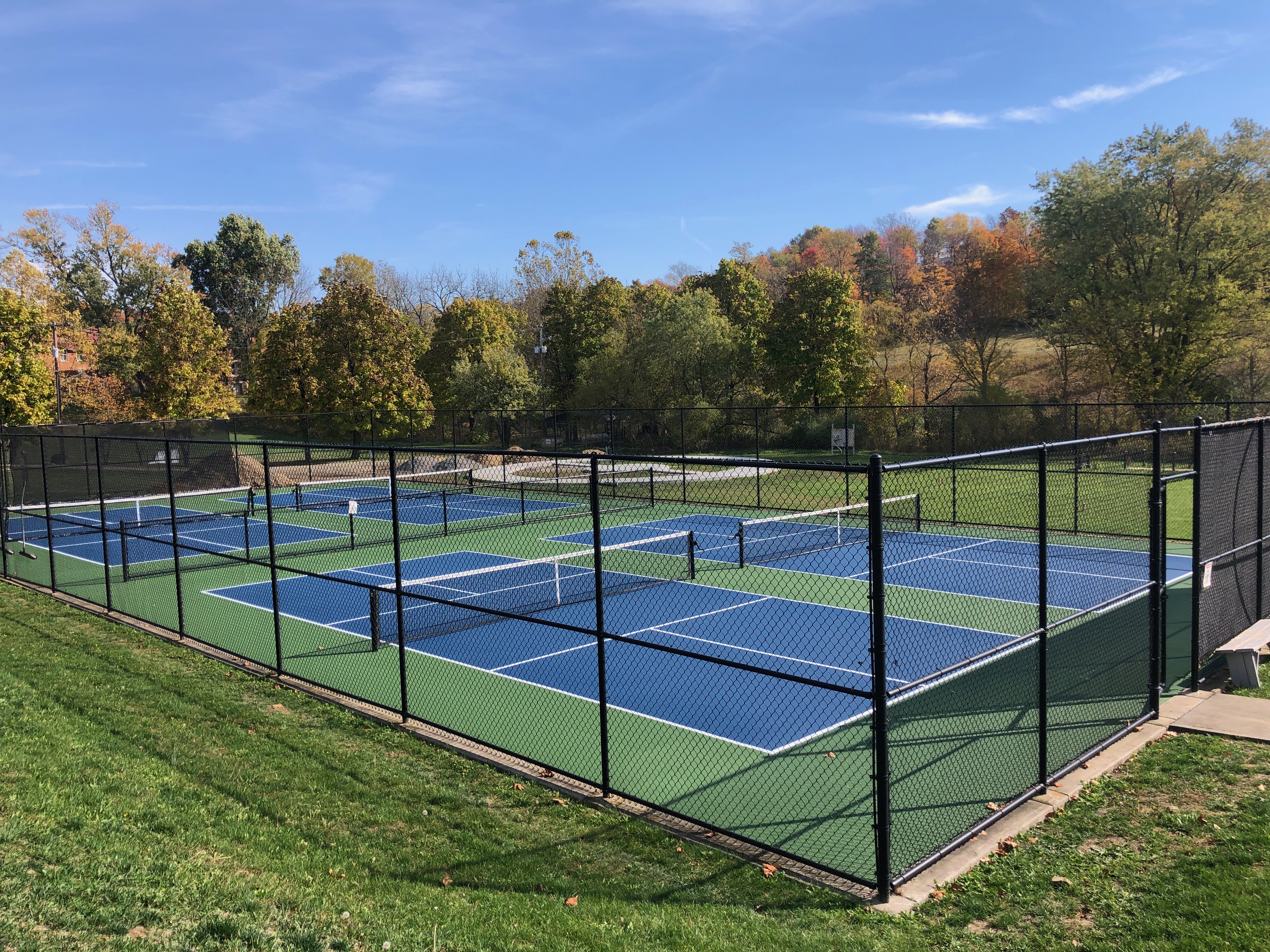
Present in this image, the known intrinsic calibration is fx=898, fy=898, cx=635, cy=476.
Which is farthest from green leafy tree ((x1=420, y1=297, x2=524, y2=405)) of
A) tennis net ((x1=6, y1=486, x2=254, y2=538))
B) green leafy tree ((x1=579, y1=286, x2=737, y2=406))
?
tennis net ((x1=6, y1=486, x2=254, y2=538))

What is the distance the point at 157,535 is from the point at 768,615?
57.9 ft

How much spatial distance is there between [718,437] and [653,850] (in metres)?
32.4

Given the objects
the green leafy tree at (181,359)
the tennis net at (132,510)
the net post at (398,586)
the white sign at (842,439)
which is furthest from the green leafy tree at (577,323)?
the net post at (398,586)

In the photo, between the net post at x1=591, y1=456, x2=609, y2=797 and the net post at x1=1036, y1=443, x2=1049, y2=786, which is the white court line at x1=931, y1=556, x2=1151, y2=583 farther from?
the net post at x1=591, y1=456, x2=609, y2=797

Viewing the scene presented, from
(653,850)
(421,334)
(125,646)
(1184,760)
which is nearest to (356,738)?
(653,850)

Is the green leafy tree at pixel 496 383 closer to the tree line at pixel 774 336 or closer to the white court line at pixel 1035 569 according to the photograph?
the tree line at pixel 774 336

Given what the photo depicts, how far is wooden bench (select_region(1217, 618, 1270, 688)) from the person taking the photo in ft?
30.2

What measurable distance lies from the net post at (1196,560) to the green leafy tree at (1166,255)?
33.4 metres

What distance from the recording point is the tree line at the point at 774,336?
37.8 metres

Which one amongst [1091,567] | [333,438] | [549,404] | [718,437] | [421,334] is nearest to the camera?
[1091,567]

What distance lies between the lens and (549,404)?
5309 centimetres

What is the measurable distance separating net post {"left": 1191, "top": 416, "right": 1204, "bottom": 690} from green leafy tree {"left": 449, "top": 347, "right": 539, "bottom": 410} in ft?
128

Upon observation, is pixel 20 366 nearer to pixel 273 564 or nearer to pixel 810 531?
pixel 273 564

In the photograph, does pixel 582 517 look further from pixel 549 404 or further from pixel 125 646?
pixel 549 404
